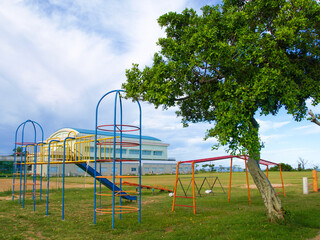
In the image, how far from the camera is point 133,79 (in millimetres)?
11430

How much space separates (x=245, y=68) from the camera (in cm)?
1007

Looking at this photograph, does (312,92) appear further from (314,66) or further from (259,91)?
(259,91)

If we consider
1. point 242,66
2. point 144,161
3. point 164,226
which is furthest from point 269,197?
point 144,161

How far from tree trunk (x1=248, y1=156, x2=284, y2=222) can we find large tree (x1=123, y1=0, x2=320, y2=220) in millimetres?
32

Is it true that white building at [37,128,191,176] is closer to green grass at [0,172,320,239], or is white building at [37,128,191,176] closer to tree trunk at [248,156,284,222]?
green grass at [0,172,320,239]

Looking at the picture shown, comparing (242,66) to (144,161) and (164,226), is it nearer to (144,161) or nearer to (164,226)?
(164,226)

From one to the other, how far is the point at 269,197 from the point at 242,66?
183 inches

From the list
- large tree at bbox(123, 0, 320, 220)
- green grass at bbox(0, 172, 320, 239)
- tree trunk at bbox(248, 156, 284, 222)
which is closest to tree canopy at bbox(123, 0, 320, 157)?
large tree at bbox(123, 0, 320, 220)

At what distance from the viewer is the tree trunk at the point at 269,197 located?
984 centimetres

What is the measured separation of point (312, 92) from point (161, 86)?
217 inches

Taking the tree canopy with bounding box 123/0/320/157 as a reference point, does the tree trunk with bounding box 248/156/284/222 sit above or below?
below

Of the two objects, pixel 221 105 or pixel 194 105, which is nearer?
pixel 221 105

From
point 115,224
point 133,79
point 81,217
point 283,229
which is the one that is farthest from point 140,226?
point 133,79

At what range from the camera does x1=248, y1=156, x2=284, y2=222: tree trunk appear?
984 centimetres
